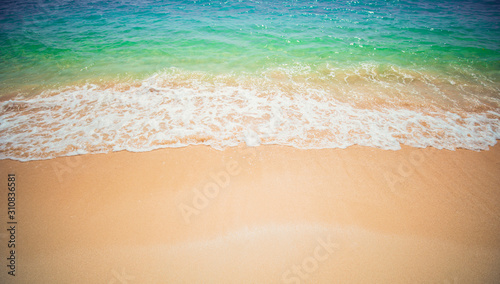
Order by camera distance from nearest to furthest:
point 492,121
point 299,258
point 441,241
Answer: point 299,258 → point 441,241 → point 492,121

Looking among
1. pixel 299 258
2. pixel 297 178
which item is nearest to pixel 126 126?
pixel 297 178

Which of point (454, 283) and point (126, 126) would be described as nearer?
point (454, 283)

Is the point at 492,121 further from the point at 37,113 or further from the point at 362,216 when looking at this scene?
the point at 37,113

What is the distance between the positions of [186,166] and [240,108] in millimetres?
2309

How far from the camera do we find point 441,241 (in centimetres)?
264

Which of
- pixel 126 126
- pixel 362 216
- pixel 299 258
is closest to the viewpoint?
pixel 299 258

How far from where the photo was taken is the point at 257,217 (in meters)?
2.87
